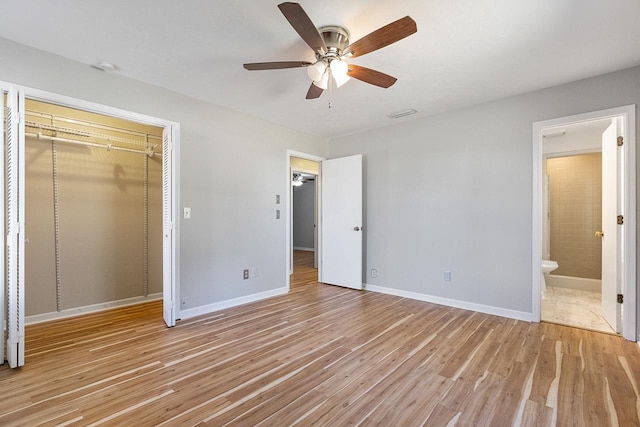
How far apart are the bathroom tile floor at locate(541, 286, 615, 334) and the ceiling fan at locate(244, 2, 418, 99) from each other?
3.24 metres

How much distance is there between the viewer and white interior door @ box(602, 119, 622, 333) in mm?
2871

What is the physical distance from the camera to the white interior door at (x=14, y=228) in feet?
7.30

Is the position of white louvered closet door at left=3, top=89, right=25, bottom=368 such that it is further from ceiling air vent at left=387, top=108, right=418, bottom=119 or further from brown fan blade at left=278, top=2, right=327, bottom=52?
ceiling air vent at left=387, top=108, right=418, bottom=119

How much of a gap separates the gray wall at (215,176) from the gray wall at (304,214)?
5497 millimetres

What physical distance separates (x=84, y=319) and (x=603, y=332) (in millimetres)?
5459

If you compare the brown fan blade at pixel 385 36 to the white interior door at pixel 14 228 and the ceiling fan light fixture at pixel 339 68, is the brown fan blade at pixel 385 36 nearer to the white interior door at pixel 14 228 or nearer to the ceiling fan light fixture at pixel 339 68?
the ceiling fan light fixture at pixel 339 68

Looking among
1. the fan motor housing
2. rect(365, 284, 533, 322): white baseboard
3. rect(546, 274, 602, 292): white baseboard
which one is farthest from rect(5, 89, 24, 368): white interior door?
rect(546, 274, 602, 292): white baseboard

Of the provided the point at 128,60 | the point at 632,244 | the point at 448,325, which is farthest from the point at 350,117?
the point at 632,244

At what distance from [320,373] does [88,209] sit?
11.2ft

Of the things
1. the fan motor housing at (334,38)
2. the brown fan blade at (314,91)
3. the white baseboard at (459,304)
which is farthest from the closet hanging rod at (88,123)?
the white baseboard at (459,304)

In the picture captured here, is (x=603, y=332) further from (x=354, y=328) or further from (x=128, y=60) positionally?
(x=128, y=60)

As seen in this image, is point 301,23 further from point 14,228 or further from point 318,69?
point 14,228

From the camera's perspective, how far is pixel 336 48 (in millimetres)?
2205

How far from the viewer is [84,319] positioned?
3.30m
